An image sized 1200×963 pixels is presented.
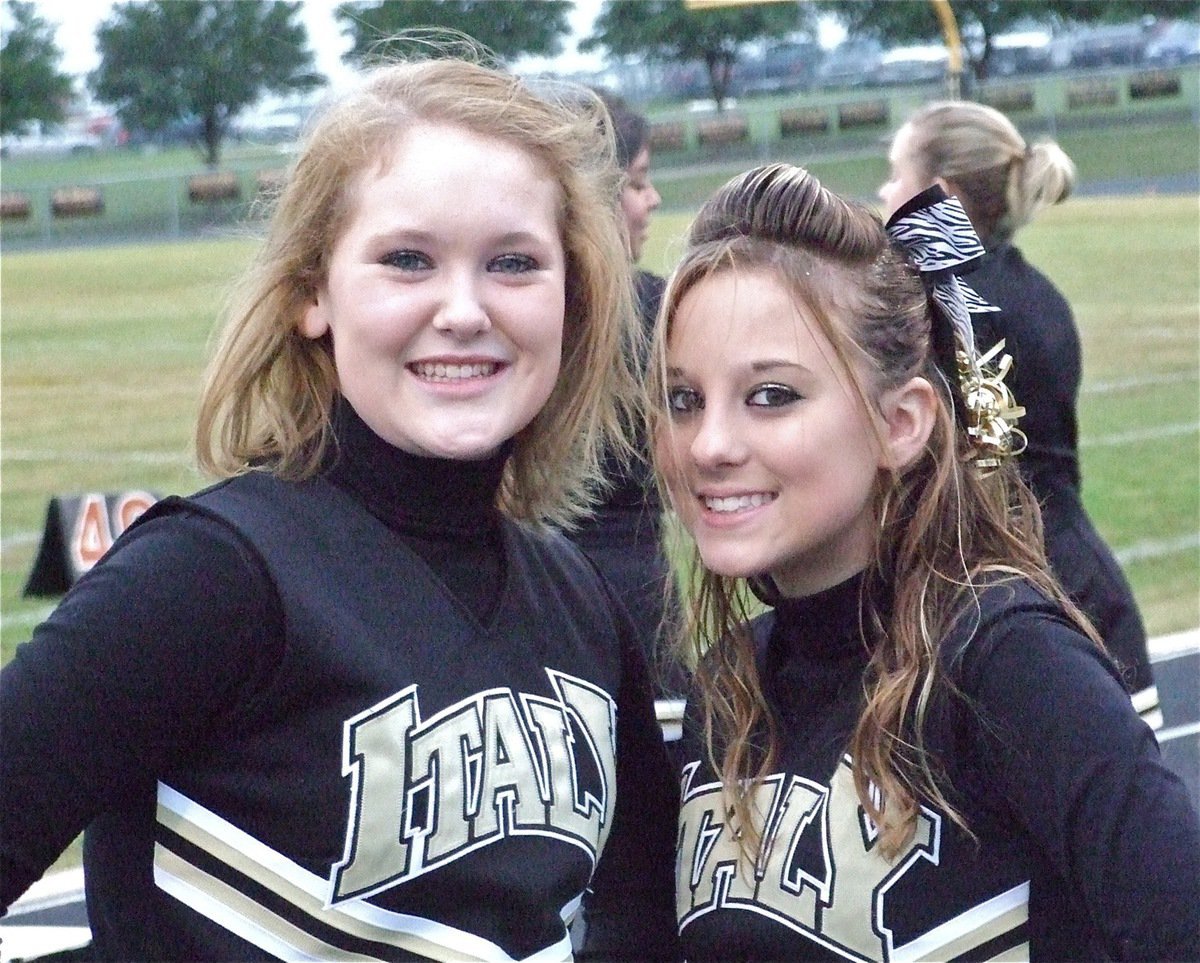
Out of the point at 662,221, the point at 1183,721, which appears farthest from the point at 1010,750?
the point at 662,221

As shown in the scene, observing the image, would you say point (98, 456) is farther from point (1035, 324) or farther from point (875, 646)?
point (875, 646)

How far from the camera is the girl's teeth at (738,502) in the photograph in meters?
1.87

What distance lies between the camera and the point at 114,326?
1927 centimetres

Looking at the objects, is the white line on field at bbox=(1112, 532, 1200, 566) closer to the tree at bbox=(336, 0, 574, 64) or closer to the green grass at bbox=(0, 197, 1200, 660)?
the green grass at bbox=(0, 197, 1200, 660)

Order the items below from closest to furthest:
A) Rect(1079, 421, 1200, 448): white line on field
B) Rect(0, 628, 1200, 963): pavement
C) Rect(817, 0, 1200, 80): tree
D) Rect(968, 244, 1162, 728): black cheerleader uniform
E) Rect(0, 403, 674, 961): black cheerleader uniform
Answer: Rect(0, 403, 674, 961): black cheerleader uniform → Rect(0, 628, 1200, 963): pavement → Rect(968, 244, 1162, 728): black cheerleader uniform → Rect(1079, 421, 1200, 448): white line on field → Rect(817, 0, 1200, 80): tree

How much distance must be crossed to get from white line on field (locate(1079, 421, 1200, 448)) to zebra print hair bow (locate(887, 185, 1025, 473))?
9128mm

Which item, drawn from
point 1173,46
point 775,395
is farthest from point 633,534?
point 1173,46

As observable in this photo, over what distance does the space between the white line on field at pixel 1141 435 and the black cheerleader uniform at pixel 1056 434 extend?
22.2ft

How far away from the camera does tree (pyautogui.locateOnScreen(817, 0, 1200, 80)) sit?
2695 centimetres

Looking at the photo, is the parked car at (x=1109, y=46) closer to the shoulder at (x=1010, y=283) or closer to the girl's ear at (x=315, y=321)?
the shoulder at (x=1010, y=283)

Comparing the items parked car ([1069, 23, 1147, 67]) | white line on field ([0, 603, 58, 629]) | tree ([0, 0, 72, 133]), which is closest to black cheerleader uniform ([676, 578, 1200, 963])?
white line on field ([0, 603, 58, 629])

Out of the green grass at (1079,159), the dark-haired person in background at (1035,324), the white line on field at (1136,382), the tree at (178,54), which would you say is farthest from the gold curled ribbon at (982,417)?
the green grass at (1079,159)

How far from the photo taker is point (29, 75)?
32875 millimetres

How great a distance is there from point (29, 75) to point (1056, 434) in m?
31.7
